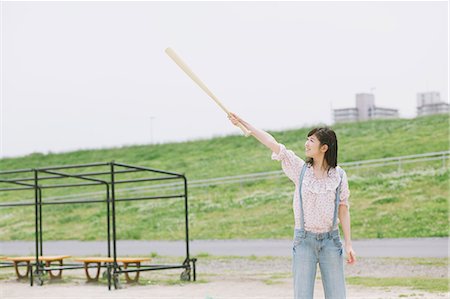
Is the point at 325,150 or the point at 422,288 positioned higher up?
the point at 325,150

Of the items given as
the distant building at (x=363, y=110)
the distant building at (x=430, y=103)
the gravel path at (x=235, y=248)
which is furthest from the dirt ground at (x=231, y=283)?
the distant building at (x=430, y=103)

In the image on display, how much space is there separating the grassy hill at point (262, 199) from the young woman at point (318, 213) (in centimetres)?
1500

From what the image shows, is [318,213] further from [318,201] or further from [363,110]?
[363,110]

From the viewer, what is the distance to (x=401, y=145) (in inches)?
1300

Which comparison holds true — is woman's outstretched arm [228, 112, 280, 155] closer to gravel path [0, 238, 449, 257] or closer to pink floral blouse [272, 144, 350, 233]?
pink floral blouse [272, 144, 350, 233]

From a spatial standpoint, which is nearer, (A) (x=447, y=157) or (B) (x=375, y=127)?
(A) (x=447, y=157)

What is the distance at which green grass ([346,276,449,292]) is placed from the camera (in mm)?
10870

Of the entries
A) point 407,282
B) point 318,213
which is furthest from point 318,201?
point 407,282

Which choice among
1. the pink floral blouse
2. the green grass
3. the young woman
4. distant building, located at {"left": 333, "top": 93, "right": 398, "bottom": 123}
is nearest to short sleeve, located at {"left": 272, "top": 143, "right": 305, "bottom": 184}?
the young woman

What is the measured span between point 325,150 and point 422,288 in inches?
227

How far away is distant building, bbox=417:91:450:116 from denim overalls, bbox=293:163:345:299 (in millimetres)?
48086

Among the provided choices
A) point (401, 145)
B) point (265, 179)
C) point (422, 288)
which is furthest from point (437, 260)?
point (401, 145)

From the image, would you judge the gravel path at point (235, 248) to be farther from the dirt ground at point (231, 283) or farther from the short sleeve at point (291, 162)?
the short sleeve at point (291, 162)

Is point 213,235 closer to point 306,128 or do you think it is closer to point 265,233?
point 265,233
